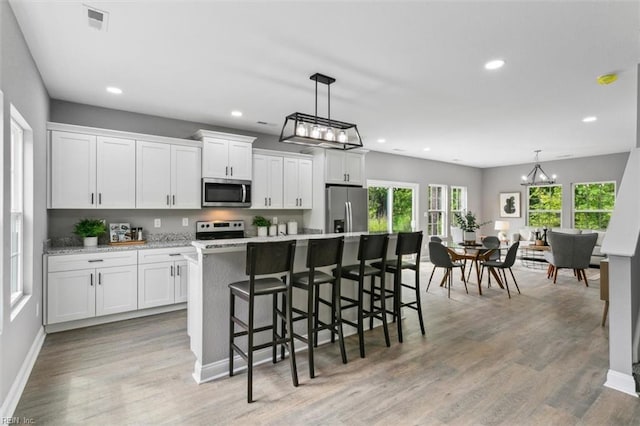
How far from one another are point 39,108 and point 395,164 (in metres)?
6.75

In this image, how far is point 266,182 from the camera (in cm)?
548

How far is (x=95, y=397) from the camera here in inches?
95.4

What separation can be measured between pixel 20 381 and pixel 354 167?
5174 mm

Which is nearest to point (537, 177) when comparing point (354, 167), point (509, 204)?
point (509, 204)

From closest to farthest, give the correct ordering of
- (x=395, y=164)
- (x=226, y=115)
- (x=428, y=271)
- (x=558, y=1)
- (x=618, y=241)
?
(x=558, y=1) → (x=618, y=241) → (x=226, y=115) → (x=428, y=271) → (x=395, y=164)

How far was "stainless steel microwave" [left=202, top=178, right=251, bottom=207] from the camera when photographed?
4855 millimetres

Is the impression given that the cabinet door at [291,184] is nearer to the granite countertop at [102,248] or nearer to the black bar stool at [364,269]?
the granite countertop at [102,248]

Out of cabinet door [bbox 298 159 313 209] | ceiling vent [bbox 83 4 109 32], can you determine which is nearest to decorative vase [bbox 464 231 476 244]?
cabinet door [bbox 298 159 313 209]

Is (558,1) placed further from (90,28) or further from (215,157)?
(215,157)

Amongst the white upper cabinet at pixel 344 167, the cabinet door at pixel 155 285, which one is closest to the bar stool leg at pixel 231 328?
the cabinet door at pixel 155 285

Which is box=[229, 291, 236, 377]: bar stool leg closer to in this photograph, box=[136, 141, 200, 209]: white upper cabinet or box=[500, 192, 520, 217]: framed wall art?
box=[136, 141, 200, 209]: white upper cabinet

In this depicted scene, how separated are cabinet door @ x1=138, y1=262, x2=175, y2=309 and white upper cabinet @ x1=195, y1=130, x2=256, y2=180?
1413mm

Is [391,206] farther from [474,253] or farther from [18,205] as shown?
[18,205]

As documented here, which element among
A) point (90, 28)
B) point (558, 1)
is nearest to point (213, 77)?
point (90, 28)
